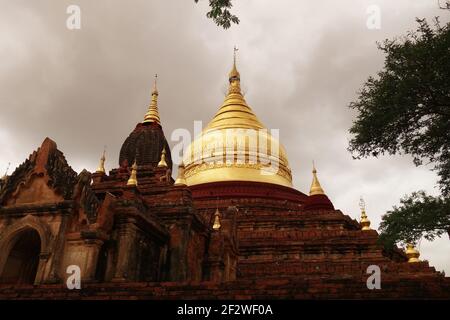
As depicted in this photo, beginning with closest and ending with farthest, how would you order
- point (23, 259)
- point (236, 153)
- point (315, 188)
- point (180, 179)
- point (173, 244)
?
point (23, 259), point (173, 244), point (180, 179), point (315, 188), point (236, 153)

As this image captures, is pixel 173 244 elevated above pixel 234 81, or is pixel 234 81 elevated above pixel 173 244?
pixel 234 81

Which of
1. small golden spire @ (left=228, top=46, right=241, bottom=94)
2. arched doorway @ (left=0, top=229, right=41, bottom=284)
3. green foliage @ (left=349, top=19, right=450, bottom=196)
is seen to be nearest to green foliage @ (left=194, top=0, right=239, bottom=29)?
green foliage @ (left=349, top=19, right=450, bottom=196)

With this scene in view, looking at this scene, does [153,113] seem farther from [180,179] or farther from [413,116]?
[413,116]

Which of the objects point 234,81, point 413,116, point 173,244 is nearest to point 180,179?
point 173,244

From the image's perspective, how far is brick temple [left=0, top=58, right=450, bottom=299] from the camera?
26.5ft

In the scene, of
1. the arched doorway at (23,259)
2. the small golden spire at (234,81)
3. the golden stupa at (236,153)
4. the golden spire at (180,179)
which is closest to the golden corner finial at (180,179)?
the golden spire at (180,179)

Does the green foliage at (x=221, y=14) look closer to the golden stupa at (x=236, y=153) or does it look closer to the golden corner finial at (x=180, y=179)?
the golden corner finial at (x=180, y=179)

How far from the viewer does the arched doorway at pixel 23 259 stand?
11.9m

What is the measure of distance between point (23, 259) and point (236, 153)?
19.3 m

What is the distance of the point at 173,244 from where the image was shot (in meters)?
13.9

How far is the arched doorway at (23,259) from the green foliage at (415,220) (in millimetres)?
9471

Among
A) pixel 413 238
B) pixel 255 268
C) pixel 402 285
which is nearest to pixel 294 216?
pixel 255 268
